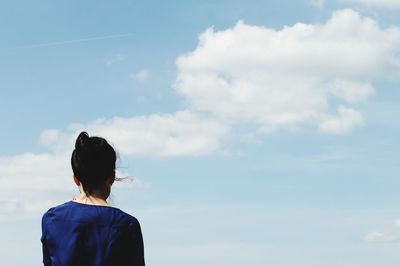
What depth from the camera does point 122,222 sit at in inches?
311

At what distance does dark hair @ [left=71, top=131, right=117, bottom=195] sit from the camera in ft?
25.5

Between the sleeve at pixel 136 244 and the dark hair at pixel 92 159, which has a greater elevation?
the dark hair at pixel 92 159

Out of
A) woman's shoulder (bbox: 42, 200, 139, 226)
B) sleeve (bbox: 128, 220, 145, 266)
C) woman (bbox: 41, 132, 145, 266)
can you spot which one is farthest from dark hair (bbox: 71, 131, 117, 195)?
sleeve (bbox: 128, 220, 145, 266)

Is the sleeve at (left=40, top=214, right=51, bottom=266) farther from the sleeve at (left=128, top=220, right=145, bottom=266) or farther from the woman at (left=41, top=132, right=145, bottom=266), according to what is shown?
the sleeve at (left=128, top=220, right=145, bottom=266)

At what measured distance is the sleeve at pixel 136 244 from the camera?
7836 millimetres

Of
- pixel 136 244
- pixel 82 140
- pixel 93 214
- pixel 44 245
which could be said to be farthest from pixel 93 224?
pixel 82 140

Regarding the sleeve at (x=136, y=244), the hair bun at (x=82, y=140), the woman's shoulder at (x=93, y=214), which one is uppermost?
the hair bun at (x=82, y=140)

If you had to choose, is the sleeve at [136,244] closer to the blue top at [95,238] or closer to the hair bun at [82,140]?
the blue top at [95,238]

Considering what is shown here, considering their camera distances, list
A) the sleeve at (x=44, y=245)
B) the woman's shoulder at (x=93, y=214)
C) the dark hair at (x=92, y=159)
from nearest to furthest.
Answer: the dark hair at (x=92, y=159), the woman's shoulder at (x=93, y=214), the sleeve at (x=44, y=245)

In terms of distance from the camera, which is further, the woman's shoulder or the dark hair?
the woman's shoulder

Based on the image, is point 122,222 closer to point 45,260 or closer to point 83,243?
point 83,243

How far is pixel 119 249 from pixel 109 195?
25.3 inches

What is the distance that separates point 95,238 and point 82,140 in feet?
3.57

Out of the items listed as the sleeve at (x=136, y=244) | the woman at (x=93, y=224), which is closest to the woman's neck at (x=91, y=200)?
the woman at (x=93, y=224)
